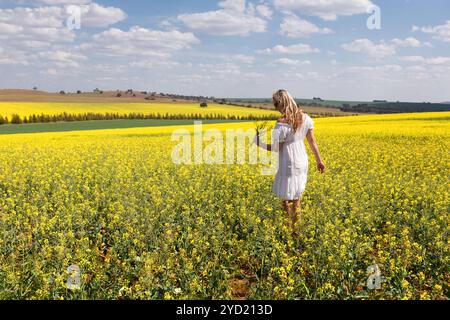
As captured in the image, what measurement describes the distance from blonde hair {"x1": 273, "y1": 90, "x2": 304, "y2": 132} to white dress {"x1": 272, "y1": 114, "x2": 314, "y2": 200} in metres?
0.18

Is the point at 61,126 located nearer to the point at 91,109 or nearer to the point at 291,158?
the point at 91,109

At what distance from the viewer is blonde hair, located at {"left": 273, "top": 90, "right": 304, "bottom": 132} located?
5984 mm

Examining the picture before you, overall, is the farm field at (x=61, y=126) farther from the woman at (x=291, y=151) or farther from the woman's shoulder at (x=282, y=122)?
the woman's shoulder at (x=282, y=122)

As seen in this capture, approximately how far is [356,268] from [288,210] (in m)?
1.40

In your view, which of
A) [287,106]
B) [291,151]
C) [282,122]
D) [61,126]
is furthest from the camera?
[61,126]

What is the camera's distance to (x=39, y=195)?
8.26m

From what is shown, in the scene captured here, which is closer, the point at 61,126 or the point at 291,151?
the point at 291,151

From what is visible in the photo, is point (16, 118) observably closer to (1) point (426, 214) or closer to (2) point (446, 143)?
(2) point (446, 143)

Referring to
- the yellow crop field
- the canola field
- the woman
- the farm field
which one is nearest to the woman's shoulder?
the woman

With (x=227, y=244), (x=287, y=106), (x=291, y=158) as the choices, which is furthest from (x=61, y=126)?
(x=287, y=106)

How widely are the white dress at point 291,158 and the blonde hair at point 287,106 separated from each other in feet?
0.60

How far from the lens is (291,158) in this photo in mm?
6375

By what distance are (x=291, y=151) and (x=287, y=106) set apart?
71cm
